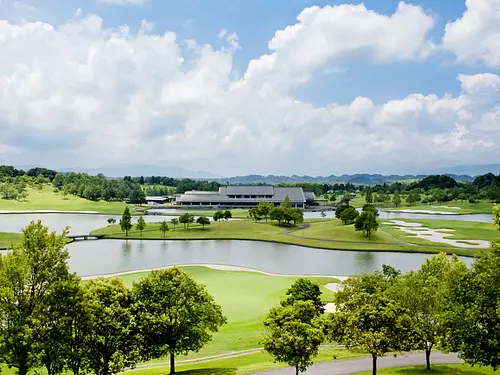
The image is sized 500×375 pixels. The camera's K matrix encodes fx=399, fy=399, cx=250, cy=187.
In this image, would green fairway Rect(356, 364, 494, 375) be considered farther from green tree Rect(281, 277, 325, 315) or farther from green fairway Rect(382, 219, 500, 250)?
green fairway Rect(382, 219, 500, 250)

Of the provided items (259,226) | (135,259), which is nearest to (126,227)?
(135,259)

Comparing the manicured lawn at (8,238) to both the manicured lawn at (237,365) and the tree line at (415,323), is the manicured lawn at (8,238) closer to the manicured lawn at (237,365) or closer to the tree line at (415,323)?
the manicured lawn at (237,365)

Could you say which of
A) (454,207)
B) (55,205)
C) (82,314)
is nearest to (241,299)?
(82,314)

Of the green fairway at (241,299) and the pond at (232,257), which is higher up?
the green fairway at (241,299)

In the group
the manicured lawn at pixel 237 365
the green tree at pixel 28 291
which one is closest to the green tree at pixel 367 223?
the manicured lawn at pixel 237 365

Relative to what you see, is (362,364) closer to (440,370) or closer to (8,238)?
(440,370)

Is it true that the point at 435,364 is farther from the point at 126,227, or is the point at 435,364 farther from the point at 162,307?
the point at 126,227
